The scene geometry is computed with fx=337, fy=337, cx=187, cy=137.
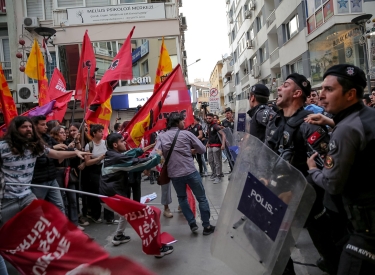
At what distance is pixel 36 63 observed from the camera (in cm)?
754

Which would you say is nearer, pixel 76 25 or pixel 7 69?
pixel 76 25

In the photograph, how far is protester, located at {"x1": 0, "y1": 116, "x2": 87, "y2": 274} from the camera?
3.49m

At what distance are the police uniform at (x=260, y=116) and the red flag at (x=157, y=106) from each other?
75.2 inches

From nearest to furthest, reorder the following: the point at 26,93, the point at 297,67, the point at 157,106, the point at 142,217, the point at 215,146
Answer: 1. the point at 142,217
2. the point at 157,106
3. the point at 215,146
4. the point at 26,93
5. the point at 297,67

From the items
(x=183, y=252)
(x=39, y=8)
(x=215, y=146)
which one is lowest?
(x=183, y=252)

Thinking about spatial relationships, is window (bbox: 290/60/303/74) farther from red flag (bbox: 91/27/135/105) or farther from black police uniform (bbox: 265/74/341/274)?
black police uniform (bbox: 265/74/341/274)

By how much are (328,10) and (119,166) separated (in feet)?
45.3

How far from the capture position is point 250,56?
112 feet

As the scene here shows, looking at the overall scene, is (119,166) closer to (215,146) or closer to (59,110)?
(59,110)

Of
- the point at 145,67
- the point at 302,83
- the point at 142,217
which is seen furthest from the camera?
the point at 145,67

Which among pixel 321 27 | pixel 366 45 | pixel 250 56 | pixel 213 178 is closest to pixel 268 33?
pixel 250 56

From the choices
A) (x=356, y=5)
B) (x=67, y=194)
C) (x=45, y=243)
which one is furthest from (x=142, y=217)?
(x=356, y=5)

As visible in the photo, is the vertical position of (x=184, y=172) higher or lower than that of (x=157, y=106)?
lower

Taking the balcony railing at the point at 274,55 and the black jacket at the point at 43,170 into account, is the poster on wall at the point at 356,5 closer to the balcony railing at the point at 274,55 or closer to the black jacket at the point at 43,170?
the balcony railing at the point at 274,55
